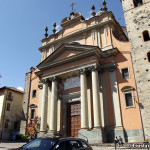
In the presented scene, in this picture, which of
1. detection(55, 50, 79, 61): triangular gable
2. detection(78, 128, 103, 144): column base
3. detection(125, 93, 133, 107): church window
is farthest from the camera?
detection(55, 50, 79, 61): triangular gable

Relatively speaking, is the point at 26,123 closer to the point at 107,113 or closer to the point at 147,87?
the point at 107,113

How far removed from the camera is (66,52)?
75.6 ft

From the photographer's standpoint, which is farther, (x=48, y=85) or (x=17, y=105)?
(x=17, y=105)

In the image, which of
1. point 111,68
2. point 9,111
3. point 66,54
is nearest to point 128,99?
point 111,68

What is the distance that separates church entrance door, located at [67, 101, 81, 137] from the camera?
20625mm

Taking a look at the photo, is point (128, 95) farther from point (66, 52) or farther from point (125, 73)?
point (66, 52)

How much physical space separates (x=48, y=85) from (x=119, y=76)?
10113 mm

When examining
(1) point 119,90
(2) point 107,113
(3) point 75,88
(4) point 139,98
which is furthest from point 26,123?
(4) point 139,98

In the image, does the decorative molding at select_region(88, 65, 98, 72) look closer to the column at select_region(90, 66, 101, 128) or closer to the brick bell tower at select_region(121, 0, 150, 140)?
the column at select_region(90, 66, 101, 128)

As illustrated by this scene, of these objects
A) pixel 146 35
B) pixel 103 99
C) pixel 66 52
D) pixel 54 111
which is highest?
pixel 146 35

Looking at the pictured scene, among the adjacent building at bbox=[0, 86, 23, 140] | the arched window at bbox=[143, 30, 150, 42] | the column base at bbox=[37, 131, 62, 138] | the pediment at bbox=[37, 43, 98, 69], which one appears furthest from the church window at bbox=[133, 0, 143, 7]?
the adjacent building at bbox=[0, 86, 23, 140]

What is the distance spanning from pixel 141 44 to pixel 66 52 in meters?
9.49

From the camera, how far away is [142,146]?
11.8 metres

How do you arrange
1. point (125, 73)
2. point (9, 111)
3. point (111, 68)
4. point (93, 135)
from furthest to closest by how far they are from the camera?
point (9, 111)
point (111, 68)
point (125, 73)
point (93, 135)
